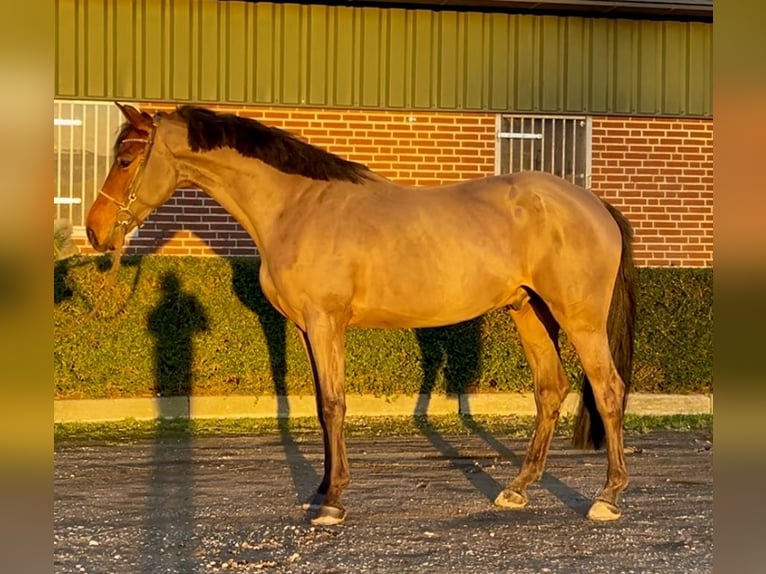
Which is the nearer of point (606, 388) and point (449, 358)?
point (606, 388)

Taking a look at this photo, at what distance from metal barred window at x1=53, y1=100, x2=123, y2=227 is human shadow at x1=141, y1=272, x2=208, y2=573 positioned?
6.37 feet

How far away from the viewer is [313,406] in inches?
409

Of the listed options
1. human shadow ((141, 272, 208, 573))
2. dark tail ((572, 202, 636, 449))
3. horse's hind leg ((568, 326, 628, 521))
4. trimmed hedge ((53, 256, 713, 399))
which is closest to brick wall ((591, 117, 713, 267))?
trimmed hedge ((53, 256, 713, 399))

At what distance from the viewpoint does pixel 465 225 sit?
6.22 m

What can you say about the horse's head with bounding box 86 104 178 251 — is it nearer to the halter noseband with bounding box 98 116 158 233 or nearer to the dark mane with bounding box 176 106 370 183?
the halter noseband with bounding box 98 116 158 233

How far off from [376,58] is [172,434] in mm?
5091

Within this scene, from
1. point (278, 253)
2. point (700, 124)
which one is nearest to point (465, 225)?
point (278, 253)

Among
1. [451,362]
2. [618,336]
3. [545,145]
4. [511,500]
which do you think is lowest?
[511,500]

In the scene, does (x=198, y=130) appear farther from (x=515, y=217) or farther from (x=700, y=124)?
(x=700, y=124)

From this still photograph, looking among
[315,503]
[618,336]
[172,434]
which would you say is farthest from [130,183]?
[172,434]

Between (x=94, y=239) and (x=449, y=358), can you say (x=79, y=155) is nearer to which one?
(x=449, y=358)

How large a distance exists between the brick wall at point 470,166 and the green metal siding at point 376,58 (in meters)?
0.20

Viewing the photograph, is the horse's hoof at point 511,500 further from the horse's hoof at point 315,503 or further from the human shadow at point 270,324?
the human shadow at point 270,324
